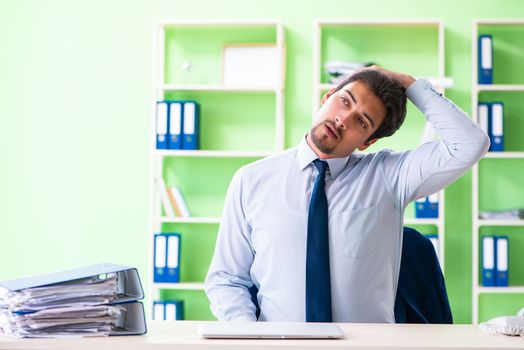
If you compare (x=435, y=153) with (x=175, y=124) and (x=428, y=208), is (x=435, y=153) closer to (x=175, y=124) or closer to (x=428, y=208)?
(x=428, y=208)

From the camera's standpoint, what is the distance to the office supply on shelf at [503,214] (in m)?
4.19

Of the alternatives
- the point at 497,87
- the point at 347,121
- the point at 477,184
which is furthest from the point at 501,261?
the point at 347,121

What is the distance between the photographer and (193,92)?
4453 millimetres

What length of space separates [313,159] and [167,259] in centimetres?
229

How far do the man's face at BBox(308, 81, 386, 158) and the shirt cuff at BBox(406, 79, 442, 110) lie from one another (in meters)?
0.09

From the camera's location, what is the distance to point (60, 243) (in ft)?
14.9

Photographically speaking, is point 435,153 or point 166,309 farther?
point 166,309

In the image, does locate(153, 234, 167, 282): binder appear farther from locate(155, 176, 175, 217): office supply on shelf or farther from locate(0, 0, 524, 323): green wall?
locate(0, 0, 524, 323): green wall

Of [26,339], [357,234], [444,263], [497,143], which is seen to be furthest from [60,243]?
[26,339]

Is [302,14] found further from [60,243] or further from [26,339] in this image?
[26,339]

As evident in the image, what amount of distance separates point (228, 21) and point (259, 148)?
2.51 feet

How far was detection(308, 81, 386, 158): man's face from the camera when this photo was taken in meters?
2.02

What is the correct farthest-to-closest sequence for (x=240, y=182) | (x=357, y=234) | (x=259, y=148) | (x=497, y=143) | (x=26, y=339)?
(x=259, y=148), (x=497, y=143), (x=240, y=182), (x=357, y=234), (x=26, y=339)

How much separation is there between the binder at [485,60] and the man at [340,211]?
2.30 m
